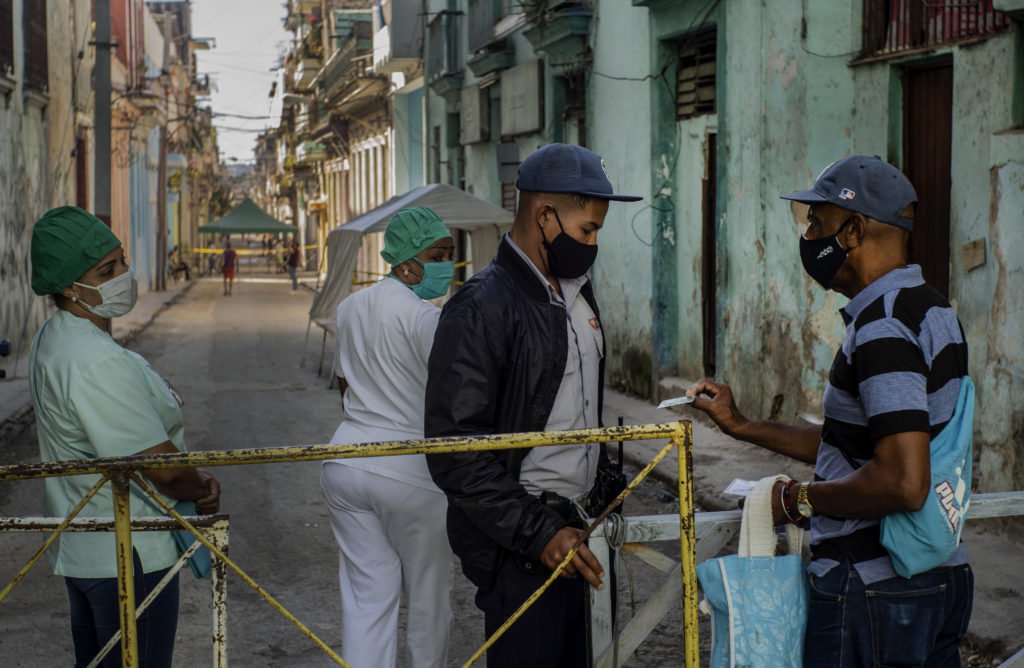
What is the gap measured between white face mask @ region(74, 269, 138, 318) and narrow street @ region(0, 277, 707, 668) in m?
1.60

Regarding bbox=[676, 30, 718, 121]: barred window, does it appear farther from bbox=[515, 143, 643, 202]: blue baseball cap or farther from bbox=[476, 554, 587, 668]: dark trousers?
bbox=[476, 554, 587, 668]: dark trousers

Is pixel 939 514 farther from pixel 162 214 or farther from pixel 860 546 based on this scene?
pixel 162 214

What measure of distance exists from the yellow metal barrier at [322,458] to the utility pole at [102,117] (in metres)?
11.4

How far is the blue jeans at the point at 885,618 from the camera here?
8.51ft

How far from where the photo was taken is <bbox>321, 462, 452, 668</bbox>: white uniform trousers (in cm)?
365

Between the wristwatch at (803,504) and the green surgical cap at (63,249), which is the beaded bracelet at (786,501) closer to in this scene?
the wristwatch at (803,504)

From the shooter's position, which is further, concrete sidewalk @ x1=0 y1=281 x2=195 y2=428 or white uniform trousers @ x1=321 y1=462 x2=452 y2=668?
concrete sidewalk @ x1=0 y1=281 x2=195 y2=428

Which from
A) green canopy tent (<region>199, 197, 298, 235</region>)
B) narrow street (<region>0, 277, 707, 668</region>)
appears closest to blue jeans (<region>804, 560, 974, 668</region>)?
narrow street (<region>0, 277, 707, 668</region>)

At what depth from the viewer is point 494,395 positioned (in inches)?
112

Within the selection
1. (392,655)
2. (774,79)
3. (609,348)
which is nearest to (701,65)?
(774,79)

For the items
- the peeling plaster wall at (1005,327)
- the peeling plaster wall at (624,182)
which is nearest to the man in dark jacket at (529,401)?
the peeling plaster wall at (1005,327)

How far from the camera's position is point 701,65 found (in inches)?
454

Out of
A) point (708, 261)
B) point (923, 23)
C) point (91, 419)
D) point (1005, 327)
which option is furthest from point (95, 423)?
point (708, 261)

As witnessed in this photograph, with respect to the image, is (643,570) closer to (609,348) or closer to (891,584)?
(891,584)
